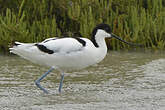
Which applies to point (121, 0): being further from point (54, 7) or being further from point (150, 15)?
point (54, 7)

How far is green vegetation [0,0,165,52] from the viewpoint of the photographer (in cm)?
880

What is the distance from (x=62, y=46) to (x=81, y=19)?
3218mm

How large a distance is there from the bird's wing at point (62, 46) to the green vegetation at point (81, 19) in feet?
9.08

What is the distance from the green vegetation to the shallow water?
516 mm

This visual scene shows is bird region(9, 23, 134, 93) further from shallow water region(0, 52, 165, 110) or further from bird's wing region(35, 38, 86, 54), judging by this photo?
shallow water region(0, 52, 165, 110)

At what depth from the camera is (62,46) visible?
595 centimetres

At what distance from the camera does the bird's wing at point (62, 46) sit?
5.92 metres

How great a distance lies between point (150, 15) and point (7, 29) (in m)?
2.75

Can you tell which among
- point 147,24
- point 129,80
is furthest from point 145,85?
point 147,24

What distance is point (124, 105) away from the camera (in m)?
5.28

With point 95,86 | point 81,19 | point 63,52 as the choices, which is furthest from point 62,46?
point 81,19

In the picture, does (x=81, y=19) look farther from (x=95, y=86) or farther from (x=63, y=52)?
(x=63, y=52)

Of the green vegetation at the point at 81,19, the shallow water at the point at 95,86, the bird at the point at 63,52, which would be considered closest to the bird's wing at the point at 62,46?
the bird at the point at 63,52

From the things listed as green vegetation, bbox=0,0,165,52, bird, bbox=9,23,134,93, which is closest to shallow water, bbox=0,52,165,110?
bird, bbox=9,23,134,93
